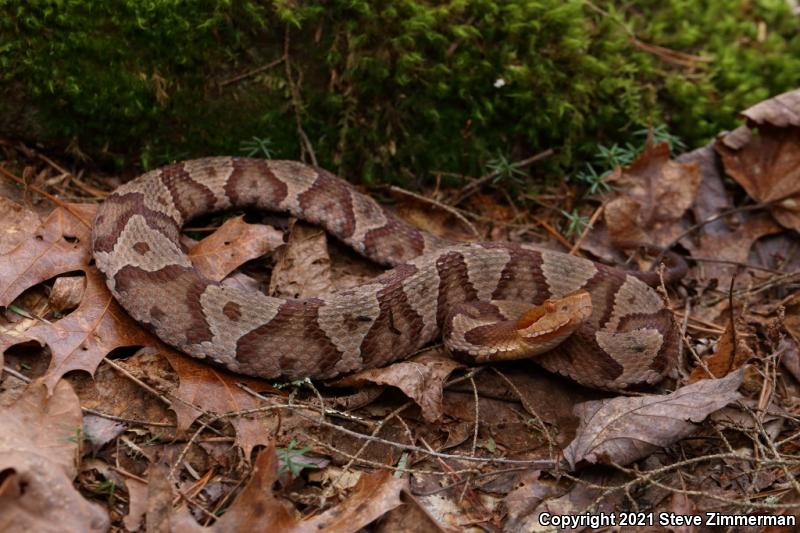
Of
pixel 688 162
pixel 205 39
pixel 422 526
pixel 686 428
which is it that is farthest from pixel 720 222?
pixel 205 39

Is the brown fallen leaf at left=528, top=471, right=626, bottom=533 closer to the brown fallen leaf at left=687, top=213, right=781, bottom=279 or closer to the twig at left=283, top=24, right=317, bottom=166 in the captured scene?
the brown fallen leaf at left=687, top=213, right=781, bottom=279

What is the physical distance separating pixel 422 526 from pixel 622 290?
6.75 ft

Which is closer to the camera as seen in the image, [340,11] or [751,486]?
[751,486]

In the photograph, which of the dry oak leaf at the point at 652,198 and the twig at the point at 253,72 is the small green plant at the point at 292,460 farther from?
the dry oak leaf at the point at 652,198

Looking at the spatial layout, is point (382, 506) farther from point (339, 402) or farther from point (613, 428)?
point (613, 428)

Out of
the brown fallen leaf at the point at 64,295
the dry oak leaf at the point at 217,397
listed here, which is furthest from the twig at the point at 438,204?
the brown fallen leaf at the point at 64,295

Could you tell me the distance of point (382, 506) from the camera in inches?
117

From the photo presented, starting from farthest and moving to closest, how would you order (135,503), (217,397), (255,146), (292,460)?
(255,146) < (217,397) < (292,460) < (135,503)

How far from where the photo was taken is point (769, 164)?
488cm

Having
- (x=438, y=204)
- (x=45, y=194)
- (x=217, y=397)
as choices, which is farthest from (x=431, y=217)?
(x=45, y=194)

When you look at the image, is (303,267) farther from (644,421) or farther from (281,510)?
(644,421)

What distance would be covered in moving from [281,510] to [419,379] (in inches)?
43.2

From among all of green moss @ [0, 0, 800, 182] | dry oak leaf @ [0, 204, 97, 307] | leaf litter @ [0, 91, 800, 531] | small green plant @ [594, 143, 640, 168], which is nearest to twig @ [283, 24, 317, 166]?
green moss @ [0, 0, 800, 182]

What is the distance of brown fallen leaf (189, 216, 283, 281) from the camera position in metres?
4.16
